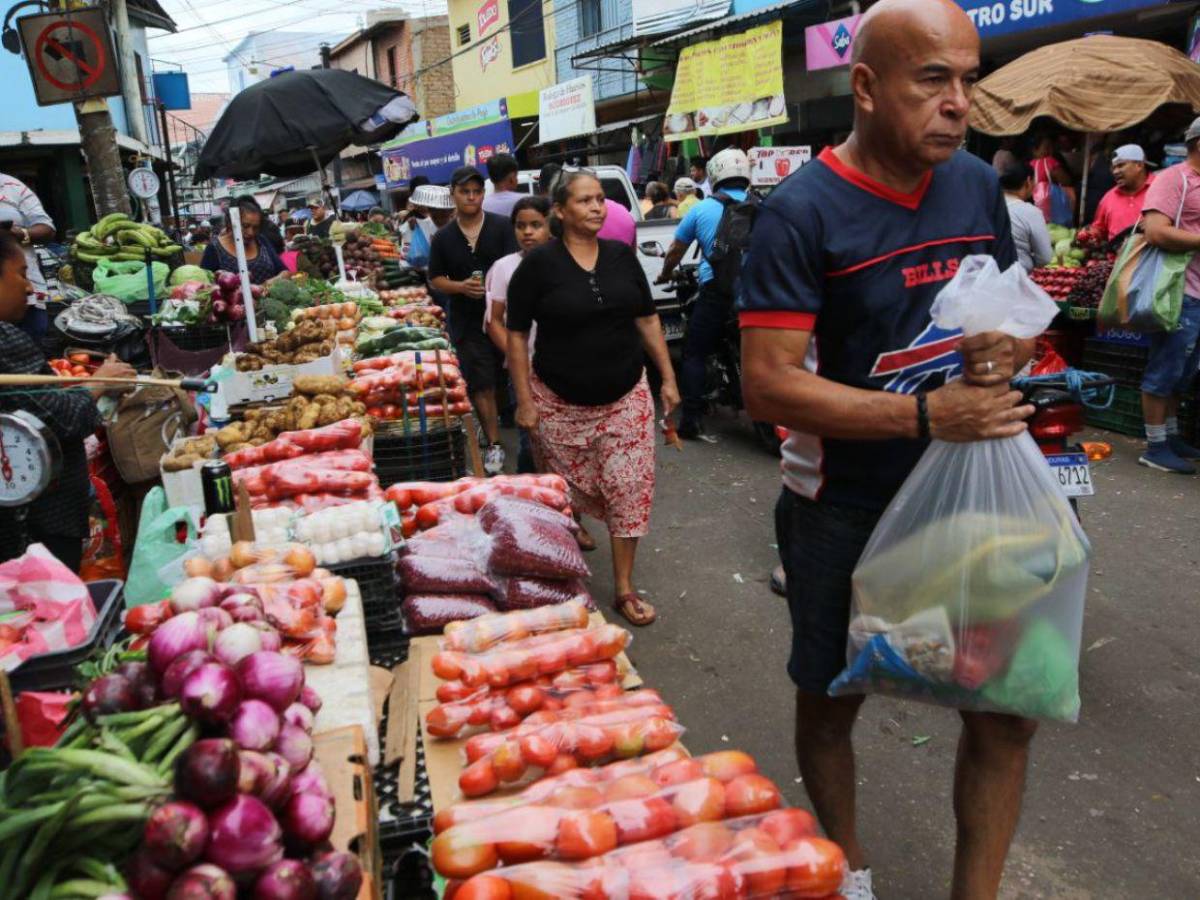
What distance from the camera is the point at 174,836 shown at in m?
1.46

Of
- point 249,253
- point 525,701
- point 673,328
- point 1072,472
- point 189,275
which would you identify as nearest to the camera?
point 525,701

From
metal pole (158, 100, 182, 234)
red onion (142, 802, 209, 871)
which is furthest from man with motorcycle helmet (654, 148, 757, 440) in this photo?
metal pole (158, 100, 182, 234)

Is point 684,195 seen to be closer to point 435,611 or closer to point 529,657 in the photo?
point 435,611

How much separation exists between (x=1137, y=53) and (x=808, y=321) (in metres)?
8.42

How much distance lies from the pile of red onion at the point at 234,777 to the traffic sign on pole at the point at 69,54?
349 inches

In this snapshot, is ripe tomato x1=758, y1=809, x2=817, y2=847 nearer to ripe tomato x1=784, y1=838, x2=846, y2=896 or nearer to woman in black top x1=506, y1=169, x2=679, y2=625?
ripe tomato x1=784, y1=838, x2=846, y2=896

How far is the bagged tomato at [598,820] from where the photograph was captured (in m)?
1.98

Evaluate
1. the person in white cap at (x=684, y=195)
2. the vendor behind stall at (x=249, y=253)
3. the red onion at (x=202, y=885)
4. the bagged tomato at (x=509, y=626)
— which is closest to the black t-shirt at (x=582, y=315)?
the bagged tomato at (x=509, y=626)

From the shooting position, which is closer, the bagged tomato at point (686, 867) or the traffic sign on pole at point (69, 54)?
the bagged tomato at point (686, 867)

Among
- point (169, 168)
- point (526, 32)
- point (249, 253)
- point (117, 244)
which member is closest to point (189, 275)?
point (249, 253)

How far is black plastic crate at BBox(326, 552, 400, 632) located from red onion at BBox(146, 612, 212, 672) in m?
1.32

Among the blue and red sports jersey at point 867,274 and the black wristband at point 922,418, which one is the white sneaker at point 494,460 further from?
the black wristband at point 922,418

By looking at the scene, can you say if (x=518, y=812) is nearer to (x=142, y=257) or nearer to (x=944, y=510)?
(x=944, y=510)

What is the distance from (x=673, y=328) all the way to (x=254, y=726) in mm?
8439
